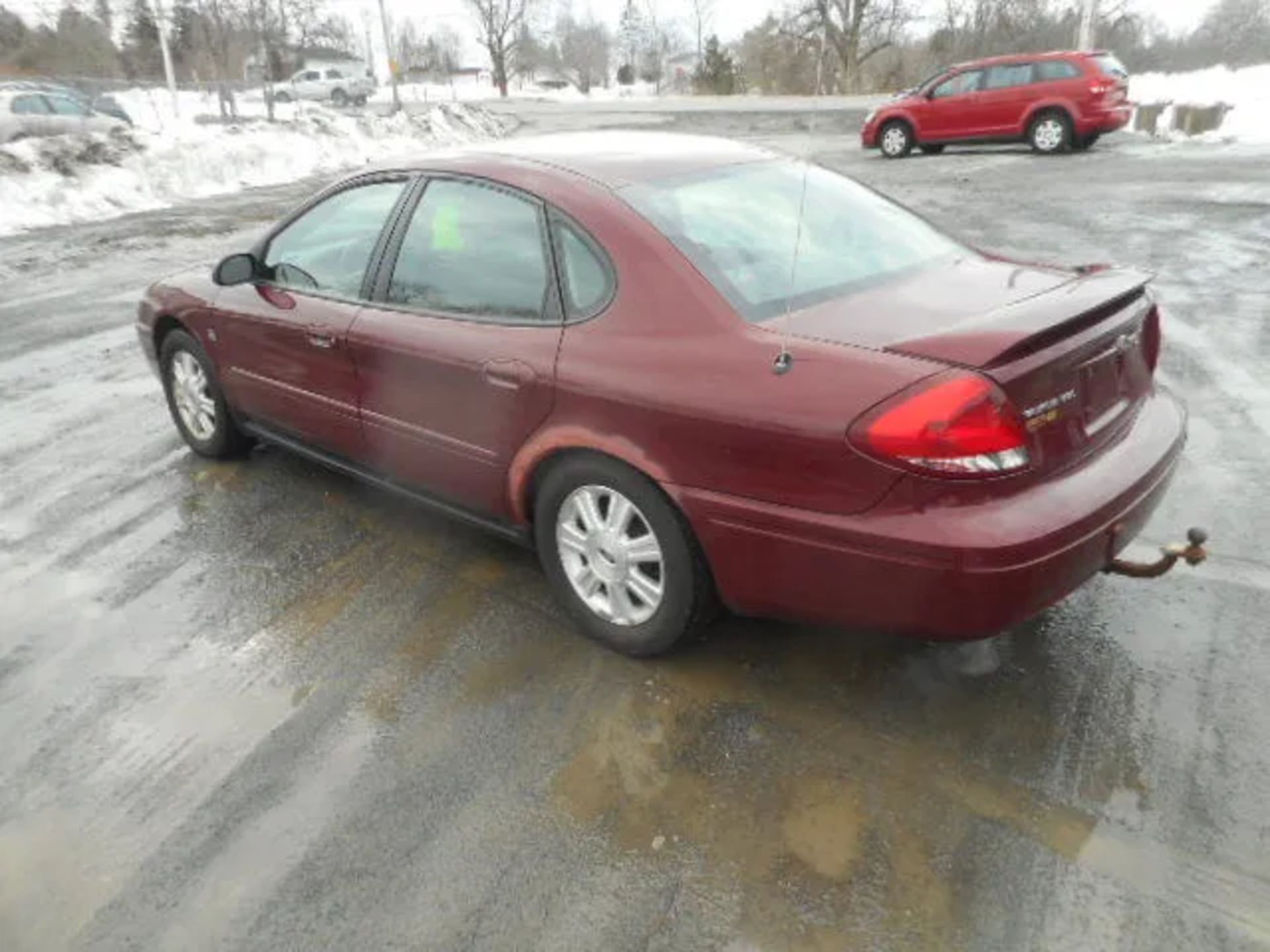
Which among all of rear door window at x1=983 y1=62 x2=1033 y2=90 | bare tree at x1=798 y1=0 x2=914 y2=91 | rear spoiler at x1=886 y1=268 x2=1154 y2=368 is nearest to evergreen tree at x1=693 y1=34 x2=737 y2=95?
bare tree at x1=798 y1=0 x2=914 y2=91

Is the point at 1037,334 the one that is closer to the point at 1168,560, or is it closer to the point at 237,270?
the point at 1168,560

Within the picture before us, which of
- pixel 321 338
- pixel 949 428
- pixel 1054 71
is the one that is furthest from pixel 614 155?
pixel 1054 71

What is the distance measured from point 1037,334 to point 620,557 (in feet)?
4.40

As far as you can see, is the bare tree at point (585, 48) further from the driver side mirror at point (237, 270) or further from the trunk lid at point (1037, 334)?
the trunk lid at point (1037, 334)

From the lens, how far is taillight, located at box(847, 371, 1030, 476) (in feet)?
7.94

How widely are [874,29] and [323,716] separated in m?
56.1

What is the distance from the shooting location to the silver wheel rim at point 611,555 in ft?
10.0

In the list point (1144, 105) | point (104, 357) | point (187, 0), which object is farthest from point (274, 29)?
point (104, 357)

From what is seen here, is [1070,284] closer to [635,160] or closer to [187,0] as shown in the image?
[635,160]

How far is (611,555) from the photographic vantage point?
3148mm

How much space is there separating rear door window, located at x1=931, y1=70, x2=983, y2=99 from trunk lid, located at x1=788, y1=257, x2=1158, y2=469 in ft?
54.5

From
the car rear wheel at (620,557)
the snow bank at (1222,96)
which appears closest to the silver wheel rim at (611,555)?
the car rear wheel at (620,557)

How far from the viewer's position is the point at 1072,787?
258 centimetres

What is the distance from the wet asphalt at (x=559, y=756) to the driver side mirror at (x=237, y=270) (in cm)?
99
